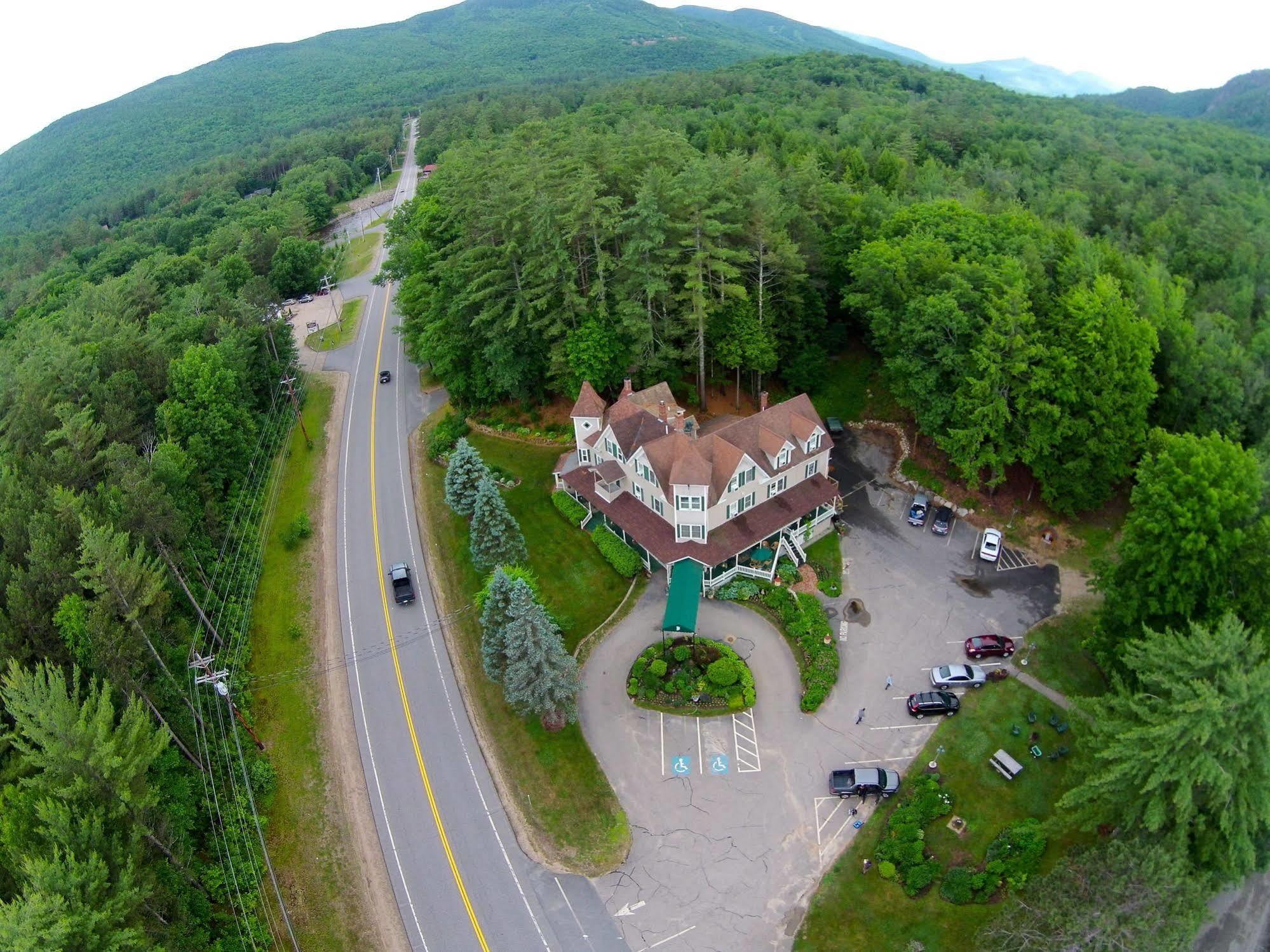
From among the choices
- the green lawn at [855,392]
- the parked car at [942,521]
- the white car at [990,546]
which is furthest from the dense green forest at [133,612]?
the green lawn at [855,392]

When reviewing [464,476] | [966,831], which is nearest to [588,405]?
[464,476]

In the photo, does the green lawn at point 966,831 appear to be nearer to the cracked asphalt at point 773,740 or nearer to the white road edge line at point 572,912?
the cracked asphalt at point 773,740

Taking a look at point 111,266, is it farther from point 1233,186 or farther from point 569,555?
point 1233,186

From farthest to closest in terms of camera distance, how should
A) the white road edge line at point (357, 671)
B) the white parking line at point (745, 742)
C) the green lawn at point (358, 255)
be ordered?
1. the green lawn at point (358, 255)
2. the white parking line at point (745, 742)
3. the white road edge line at point (357, 671)

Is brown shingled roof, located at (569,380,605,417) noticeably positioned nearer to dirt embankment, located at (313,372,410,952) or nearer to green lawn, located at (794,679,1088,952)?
dirt embankment, located at (313,372,410,952)

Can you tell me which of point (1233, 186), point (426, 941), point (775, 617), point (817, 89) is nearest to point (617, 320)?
point (775, 617)

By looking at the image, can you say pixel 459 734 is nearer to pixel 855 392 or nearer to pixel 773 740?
pixel 773 740
